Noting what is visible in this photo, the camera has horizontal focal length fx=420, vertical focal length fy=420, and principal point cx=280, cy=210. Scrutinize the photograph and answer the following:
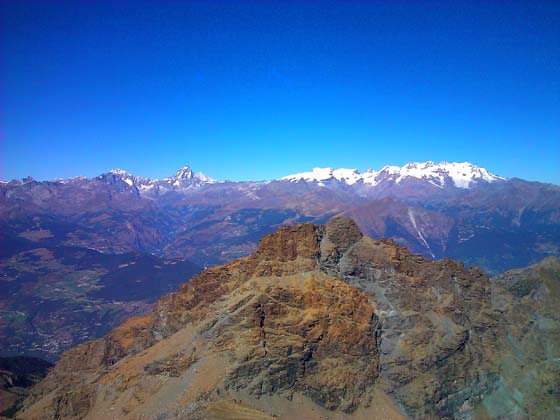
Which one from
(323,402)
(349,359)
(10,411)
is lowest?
(10,411)

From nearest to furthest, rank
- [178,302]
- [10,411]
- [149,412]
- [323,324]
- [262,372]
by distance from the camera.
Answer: [149,412] < [262,372] < [323,324] < [10,411] < [178,302]

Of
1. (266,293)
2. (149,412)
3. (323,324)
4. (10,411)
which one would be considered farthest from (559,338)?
(10,411)

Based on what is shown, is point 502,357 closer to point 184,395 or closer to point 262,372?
point 262,372

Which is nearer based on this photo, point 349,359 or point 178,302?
point 349,359

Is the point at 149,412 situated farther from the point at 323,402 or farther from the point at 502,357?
the point at 502,357

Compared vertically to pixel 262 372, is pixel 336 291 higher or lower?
higher

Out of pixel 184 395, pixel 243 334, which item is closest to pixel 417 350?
pixel 243 334

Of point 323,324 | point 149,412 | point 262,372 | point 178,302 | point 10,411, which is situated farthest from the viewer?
point 178,302
